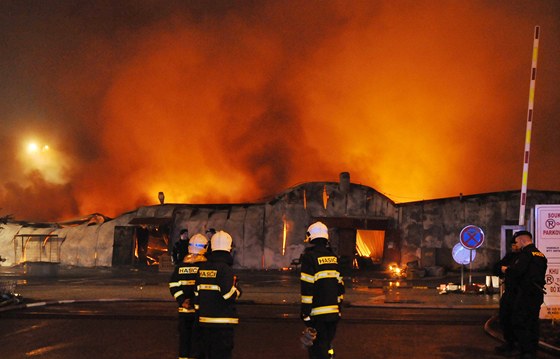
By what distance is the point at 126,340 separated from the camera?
11344 mm

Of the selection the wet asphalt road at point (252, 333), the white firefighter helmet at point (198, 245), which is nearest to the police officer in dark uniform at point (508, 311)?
the wet asphalt road at point (252, 333)

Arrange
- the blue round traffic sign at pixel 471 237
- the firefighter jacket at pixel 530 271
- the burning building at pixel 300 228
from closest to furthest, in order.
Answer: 1. the firefighter jacket at pixel 530 271
2. the blue round traffic sign at pixel 471 237
3. the burning building at pixel 300 228

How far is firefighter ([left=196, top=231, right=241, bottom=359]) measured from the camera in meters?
7.19

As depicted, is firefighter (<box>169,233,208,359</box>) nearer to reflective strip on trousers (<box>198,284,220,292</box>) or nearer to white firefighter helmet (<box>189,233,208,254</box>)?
white firefighter helmet (<box>189,233,208,254</box>)

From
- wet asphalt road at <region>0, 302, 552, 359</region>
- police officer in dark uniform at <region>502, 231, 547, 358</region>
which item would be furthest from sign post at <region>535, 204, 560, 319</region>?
police officer in dark uniform at <region>502, 231, 547, 358</region>

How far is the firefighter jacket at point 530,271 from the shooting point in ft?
32.8

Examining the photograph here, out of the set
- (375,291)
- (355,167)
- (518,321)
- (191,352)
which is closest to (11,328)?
(191,352)

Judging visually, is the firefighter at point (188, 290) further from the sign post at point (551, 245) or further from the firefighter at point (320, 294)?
the sign post at point (551, 245)

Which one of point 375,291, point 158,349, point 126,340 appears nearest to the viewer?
point 158,349

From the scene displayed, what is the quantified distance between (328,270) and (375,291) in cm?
1428

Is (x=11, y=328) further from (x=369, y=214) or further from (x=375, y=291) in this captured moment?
(x=369, y=214)

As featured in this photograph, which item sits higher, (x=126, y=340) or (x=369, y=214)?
(x=369, y=214)

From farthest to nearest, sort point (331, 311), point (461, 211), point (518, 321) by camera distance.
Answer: point (461, 211), point (518, 321), point (331, 311)

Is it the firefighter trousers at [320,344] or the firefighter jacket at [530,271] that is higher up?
the firefighter jacket at [530,271]
